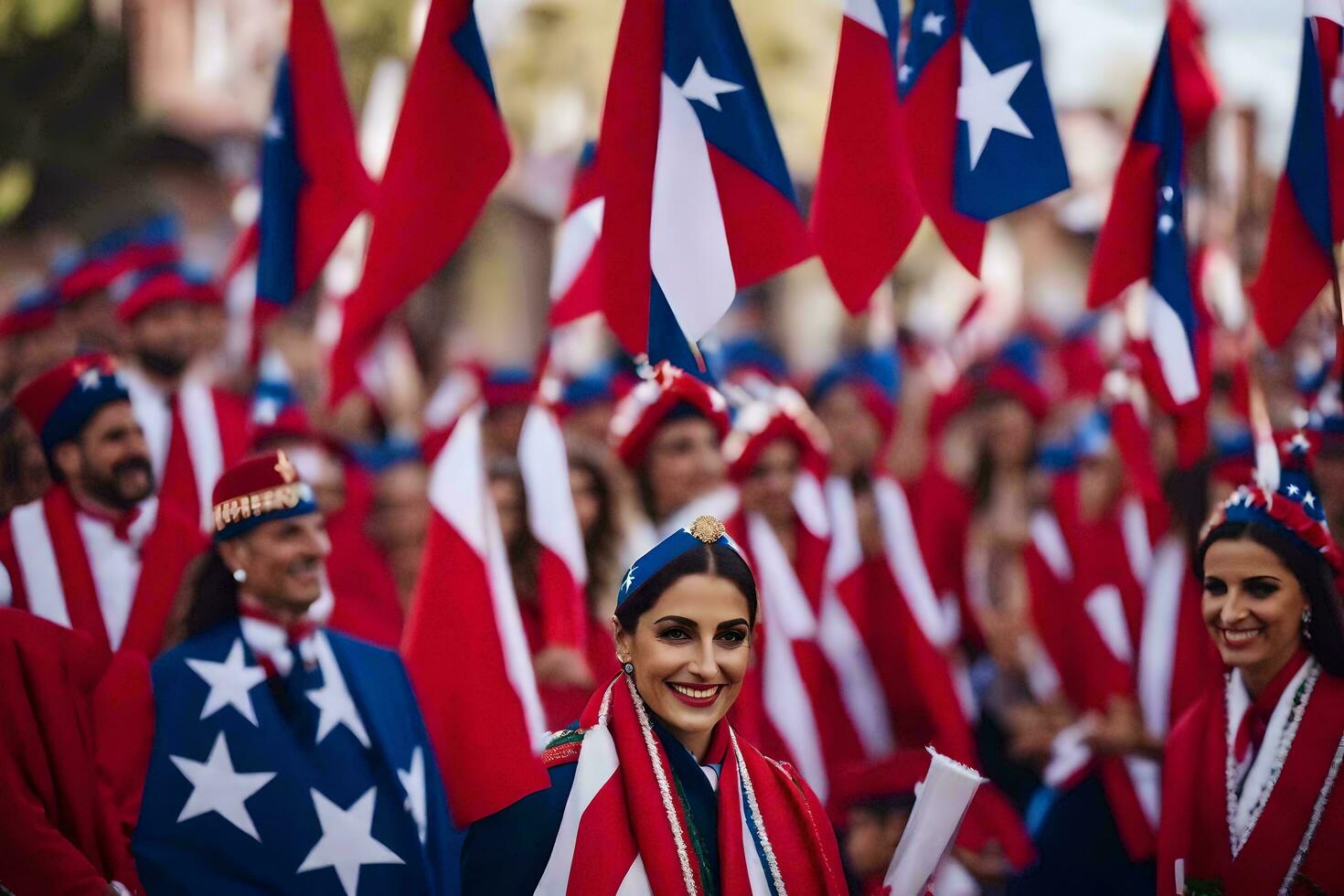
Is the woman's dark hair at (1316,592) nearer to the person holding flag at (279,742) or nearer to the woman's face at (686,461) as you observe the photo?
the person holding flag at (279,742)

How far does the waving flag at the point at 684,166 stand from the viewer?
16.6ft

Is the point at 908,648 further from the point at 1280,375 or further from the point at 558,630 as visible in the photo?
the point at 1280,375

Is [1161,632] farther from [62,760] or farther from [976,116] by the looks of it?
[62,760]

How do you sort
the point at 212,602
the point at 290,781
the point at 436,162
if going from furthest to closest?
the point at 436,162
the point at 212,602
the point at 290,781

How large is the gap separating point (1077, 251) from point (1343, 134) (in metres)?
24.0

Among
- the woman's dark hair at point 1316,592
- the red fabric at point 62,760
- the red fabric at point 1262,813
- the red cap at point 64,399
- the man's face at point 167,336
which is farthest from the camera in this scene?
the man's face at point 167,336

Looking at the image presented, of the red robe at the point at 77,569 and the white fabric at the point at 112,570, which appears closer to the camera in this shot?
the red robe at the point at 77,569

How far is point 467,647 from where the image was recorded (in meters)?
5.01

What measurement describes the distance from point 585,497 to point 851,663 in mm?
1504

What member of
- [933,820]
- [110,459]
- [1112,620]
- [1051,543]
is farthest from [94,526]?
[1051,543]

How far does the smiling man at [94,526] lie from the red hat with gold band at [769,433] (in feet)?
8.30

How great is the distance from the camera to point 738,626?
4023mm

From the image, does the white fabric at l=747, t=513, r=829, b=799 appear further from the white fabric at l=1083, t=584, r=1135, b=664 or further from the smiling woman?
the smiling woman

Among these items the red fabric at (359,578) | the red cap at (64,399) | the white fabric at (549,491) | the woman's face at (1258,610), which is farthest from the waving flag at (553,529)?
the woman's face at (1258,610)
